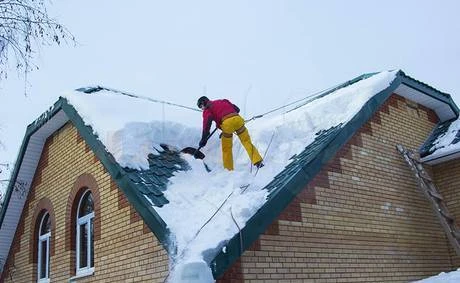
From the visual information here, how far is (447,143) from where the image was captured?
970 centimetres

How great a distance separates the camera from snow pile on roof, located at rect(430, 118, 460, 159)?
9.39 metres

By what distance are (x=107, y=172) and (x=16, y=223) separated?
15.1 ft

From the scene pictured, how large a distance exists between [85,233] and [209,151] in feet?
8.53

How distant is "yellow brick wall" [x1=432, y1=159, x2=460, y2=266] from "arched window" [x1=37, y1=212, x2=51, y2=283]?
24.3 ft

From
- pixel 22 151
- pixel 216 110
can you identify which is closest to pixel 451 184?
pixel 216 110

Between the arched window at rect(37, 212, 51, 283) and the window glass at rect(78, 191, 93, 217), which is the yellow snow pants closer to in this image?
the window glass at rect(78, 191, 93, 217)

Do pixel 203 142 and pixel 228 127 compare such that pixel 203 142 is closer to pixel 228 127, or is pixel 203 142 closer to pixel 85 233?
pixel 228 127

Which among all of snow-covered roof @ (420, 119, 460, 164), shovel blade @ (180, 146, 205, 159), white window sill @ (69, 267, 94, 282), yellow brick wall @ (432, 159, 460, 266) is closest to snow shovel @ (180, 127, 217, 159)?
shovel blade @ (180, 146, 205, 159)

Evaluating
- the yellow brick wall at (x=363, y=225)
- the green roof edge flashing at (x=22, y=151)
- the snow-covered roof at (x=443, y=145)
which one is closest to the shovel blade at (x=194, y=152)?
the yellow brick wall at (x=363, y=225)

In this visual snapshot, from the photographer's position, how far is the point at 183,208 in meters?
6.94

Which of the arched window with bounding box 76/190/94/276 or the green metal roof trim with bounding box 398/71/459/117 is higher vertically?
the green metal roof trim with bounding box 398/71/459/117

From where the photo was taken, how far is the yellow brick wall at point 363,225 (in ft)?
21.9

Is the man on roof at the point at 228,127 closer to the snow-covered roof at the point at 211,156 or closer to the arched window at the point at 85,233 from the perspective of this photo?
the snow-covered roof at the point at 211,156

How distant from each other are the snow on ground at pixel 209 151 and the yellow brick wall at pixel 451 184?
196 cm
